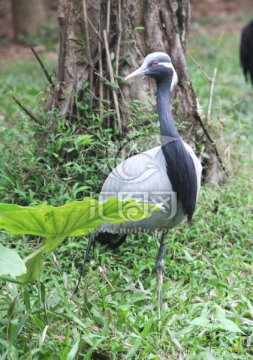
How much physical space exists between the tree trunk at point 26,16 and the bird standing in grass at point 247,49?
485 centimetres

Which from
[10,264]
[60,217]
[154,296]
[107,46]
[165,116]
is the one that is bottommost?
[154,296]

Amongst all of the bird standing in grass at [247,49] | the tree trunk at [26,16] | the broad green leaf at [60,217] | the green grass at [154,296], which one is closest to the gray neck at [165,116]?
the green grass at [154,296]

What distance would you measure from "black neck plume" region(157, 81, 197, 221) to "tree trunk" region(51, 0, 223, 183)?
91 centimetres

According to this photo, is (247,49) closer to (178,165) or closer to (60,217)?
(178,165)

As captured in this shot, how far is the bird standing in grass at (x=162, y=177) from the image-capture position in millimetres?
4438

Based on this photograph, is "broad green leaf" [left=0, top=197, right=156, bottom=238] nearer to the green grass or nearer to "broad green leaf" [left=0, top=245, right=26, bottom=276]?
A: "broad green leaf" [left=0, top=245, right=26, bottom=276]

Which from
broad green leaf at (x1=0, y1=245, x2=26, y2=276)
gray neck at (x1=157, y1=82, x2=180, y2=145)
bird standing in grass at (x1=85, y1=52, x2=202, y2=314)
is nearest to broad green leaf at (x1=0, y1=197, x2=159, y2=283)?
broad green leaf at (x1=0, y1=245, x2=26, y2=276)

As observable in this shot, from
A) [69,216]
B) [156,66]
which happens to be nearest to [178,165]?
[156,66]

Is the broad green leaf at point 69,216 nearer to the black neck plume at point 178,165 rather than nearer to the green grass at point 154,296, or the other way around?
the green grass at point 154,296

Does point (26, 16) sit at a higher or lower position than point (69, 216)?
higher

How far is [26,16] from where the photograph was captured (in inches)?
498

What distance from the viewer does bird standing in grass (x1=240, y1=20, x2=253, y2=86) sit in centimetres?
923

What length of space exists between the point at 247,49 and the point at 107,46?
14.4 ft

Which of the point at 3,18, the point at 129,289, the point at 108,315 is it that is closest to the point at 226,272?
the point at 129,289
